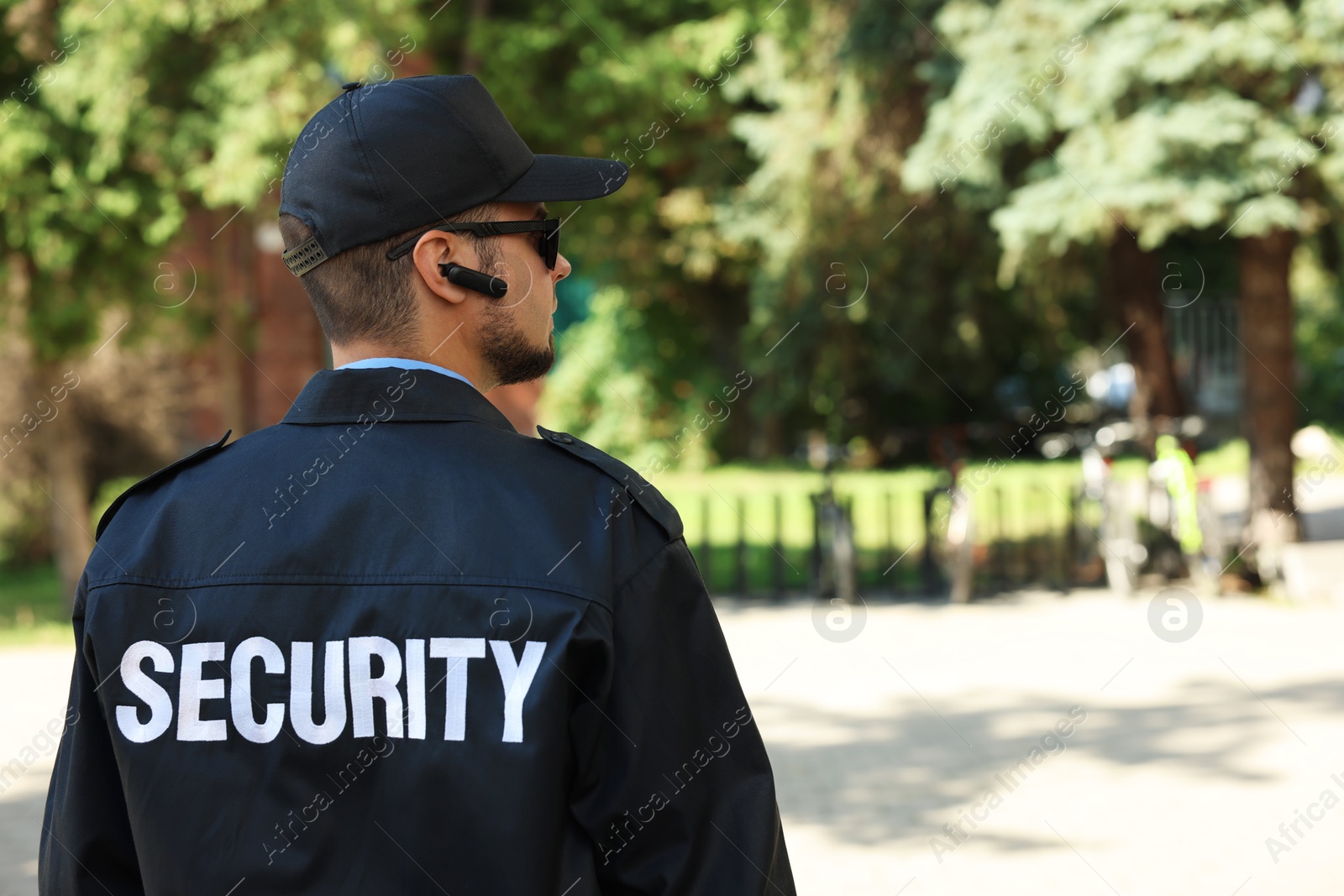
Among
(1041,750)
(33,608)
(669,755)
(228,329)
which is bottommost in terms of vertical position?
(33,608)

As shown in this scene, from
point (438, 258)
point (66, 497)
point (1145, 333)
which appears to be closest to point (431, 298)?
point (438, 258)

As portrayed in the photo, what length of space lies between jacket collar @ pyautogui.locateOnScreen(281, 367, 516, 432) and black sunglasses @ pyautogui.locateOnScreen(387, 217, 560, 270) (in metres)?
0.16

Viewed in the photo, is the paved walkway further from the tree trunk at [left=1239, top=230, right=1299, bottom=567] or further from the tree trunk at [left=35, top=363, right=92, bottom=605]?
the tree trunk at [left=35, top=363, right=92, bottom=605]

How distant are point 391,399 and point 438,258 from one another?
19 centimetres

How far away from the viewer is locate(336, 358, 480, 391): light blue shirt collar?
1.52 metres

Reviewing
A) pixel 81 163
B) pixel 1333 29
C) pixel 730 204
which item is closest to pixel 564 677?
pixel 1333 29

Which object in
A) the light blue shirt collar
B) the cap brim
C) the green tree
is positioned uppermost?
the green tree

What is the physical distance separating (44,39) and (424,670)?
1146 centimetres

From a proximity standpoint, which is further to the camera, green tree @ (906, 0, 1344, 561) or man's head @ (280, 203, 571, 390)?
green tree @ (906, 0, 1344, 561)

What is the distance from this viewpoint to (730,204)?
55.1ft

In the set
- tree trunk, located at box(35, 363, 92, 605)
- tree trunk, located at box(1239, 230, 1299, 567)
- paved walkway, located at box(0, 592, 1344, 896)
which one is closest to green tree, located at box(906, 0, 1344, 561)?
tree trunk, located at box(1239, 230, 1299, 567)

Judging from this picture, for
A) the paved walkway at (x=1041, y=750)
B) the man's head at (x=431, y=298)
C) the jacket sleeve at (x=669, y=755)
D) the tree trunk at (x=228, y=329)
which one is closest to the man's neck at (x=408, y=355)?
the man's head at (x=431, y=298)

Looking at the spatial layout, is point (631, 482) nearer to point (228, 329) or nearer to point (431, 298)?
point (431, 298)

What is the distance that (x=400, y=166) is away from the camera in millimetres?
1510
